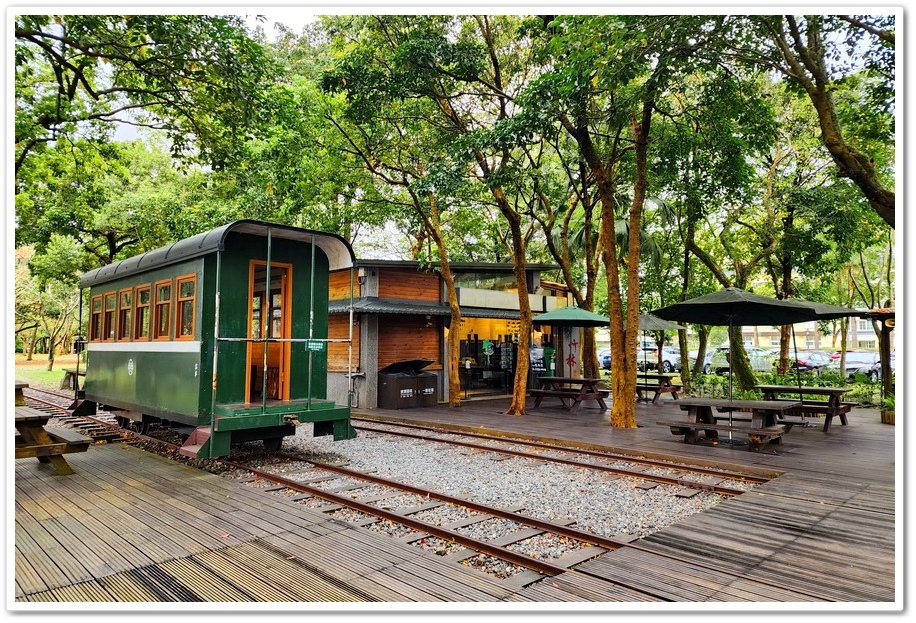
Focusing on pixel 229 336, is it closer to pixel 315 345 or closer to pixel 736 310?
pixel 315 345

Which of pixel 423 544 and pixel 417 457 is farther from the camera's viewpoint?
pixel 417 457

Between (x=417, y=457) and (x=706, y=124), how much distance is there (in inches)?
360

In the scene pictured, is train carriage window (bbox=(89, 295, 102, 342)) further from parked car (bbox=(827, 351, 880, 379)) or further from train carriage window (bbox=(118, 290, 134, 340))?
parked car (bbox=(827, 351, 880, 379))

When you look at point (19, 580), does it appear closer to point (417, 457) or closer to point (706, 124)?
point (417, 457)

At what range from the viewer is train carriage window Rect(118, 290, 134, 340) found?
901cm

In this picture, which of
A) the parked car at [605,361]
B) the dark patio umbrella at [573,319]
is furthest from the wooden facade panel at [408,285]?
the parked car at [605,361]

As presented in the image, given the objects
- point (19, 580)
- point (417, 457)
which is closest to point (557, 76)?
point (417, 457)

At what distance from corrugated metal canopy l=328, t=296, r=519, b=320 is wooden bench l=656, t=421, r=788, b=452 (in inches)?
307

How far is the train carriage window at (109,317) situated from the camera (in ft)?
31.6

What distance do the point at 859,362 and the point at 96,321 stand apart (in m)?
31.1

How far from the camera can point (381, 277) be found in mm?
15758

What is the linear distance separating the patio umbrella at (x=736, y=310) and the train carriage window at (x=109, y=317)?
376 inches

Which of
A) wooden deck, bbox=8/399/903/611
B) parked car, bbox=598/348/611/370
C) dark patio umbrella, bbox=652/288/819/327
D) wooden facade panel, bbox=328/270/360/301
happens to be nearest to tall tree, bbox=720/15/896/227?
dark patio umbrella, bbox=652/288/819/327
